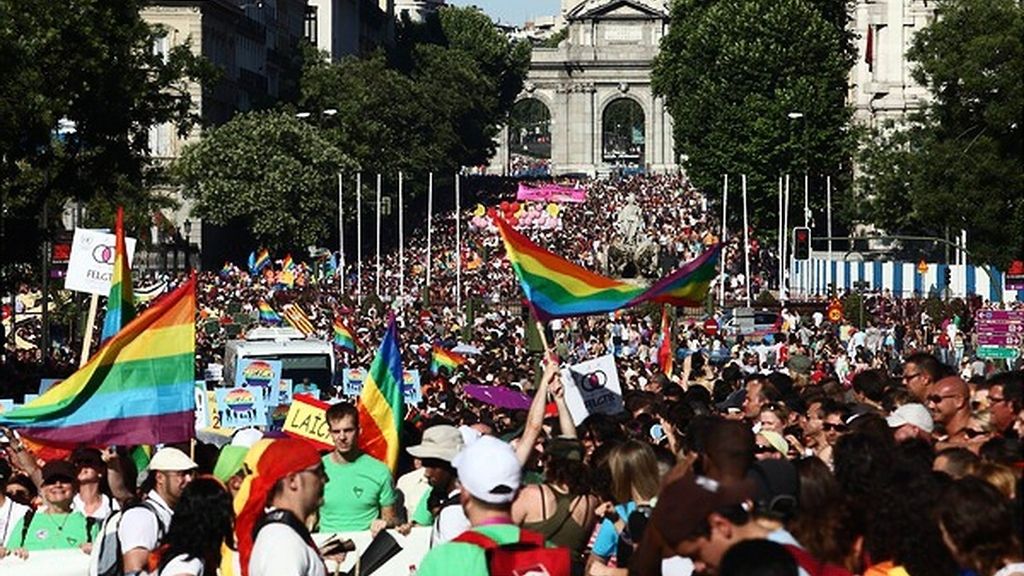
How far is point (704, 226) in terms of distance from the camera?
358ft

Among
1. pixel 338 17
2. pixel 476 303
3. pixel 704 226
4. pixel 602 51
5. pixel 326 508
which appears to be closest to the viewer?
pixel 326 508

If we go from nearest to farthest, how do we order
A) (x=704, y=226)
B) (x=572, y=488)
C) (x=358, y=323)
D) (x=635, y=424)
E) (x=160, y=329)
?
(x=572, y=488) → (x=160, y=329) → (x=635, y=424) → (x=358, y=323) → (x=704, y=226)

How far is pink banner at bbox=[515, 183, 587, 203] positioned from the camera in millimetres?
127562

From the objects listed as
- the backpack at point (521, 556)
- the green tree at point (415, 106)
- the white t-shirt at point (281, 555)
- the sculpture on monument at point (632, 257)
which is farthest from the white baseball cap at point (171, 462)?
the green tree at point (415, 106)

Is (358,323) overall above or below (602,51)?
below

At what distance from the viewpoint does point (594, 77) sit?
18825 centimetres

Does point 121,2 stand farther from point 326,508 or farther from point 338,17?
point 338,17

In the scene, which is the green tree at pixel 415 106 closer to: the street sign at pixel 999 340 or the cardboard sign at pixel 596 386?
the street sign at pixel 999 340

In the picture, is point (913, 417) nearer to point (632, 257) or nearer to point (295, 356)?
point (295, 356)

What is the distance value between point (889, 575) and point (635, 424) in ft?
23.4

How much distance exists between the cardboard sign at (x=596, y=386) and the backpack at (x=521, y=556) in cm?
621

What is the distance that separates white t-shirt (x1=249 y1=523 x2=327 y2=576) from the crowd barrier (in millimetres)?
2270

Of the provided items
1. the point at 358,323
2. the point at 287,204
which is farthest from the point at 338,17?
the point at 358,323

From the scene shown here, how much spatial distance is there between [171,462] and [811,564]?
4479mm
